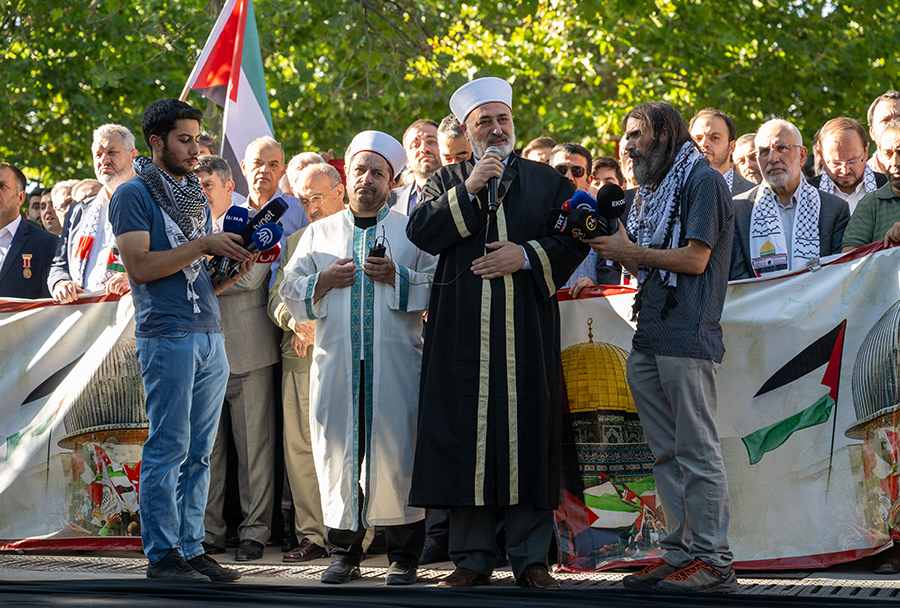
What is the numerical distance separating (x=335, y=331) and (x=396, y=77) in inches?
249

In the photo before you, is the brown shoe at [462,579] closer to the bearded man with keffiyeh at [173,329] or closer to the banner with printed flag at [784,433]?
the banner with printed flag at [784,433]

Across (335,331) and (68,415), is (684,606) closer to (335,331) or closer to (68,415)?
(335,331)

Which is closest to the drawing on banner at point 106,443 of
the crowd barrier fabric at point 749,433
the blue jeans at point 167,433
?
the crowd barrier fabric at point 749,433

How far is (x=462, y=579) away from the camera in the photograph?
440 centimetres

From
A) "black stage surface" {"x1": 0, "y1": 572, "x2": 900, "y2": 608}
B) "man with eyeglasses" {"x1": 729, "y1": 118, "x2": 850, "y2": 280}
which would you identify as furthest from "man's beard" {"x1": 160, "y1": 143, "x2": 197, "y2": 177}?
"man with eyeglasses" {"x1": 729, "y1": 118, "x2": 850, "y2": 280}

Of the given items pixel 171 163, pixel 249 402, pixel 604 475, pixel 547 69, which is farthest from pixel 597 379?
pixel 547 69

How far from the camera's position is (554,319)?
4.71 m

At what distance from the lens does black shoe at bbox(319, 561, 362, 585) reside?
464 cm

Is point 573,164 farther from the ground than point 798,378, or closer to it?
farther from the ground

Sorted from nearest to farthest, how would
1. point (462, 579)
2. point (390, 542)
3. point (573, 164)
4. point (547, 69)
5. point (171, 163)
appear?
point (462, 579) < point (171, 163) < point (390, 542) < point (573, 164) < point (547, 69)

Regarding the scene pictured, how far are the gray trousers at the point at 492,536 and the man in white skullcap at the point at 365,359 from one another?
1.03 feet

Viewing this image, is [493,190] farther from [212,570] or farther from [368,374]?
[212,570]

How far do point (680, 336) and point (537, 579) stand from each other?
1.21m

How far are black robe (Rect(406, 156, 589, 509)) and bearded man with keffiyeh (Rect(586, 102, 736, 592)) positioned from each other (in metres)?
0.37
